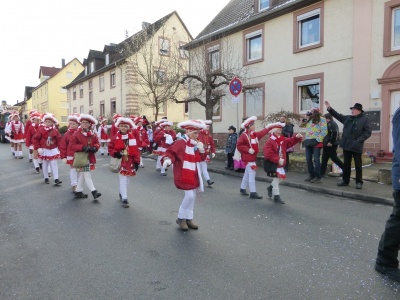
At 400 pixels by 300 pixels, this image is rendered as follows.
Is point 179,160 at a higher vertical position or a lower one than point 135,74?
lower

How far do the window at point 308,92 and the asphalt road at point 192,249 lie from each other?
869 centimetres

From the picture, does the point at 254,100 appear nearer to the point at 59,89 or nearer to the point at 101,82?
the point at 101,82

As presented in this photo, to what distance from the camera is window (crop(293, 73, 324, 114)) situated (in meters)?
15.2

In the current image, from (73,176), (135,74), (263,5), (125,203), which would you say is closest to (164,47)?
(135,74)

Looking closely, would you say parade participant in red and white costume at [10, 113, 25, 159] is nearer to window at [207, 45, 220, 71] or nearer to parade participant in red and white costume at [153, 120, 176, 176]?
parade participant in red and white costume at [153, 120, 176, 176]

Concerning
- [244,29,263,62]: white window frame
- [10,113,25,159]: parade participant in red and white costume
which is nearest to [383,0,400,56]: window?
[244,29,263,62]: white window frame

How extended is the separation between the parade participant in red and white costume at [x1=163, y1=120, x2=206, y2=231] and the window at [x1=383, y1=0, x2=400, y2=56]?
33.6 ft

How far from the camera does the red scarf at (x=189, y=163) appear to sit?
5355 millimetres

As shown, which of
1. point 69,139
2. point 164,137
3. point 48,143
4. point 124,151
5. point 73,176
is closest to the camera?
point 124,151

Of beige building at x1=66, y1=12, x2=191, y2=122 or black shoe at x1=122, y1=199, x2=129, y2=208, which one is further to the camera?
beige building at x1=66, y1=12, x2=191, y2=122

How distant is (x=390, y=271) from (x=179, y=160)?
10.4ft

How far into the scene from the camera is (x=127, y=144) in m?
7.11

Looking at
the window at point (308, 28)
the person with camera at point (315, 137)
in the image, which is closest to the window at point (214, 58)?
the window at point (308, 28)

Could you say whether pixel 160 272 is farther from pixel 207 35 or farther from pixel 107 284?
pixel 207 35
